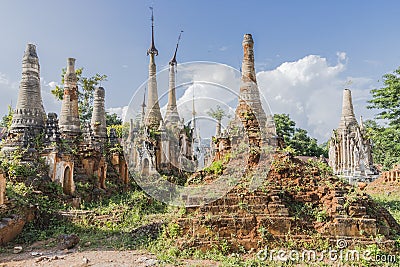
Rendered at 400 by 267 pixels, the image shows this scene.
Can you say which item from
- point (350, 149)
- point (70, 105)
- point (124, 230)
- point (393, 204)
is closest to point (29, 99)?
point (70, 105)

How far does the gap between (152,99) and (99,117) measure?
5444mm

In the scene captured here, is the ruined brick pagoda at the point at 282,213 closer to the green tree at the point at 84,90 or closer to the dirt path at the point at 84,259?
the dirt path at the point at 84,259

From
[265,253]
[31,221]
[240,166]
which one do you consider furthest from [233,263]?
[31,221]

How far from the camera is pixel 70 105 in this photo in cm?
1830

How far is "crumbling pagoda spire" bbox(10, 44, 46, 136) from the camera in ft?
50.8

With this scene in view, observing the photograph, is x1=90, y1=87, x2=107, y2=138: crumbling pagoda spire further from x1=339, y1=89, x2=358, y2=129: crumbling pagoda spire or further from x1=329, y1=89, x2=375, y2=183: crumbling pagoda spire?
x1=339, y1=89, x2=358, y2=129: crumbling pagoda spire

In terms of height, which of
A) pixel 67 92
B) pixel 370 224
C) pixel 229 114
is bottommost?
pixel 370 224

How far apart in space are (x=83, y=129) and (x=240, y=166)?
11.7m

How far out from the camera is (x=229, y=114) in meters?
12.9

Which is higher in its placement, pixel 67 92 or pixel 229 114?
pixel 67 92

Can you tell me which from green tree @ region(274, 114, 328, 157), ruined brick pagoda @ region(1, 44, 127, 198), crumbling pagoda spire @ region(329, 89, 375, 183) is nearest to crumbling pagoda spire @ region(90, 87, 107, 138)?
ruined brick pagoda @ region(1, 44, 127, 198)

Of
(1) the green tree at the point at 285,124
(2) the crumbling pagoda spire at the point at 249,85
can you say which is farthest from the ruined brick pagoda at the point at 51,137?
(1) the green tree at the point at 285,124

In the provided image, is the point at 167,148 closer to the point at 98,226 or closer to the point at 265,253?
the point at 98,226

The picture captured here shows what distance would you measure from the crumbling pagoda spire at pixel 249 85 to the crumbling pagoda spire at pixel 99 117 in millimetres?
10591
